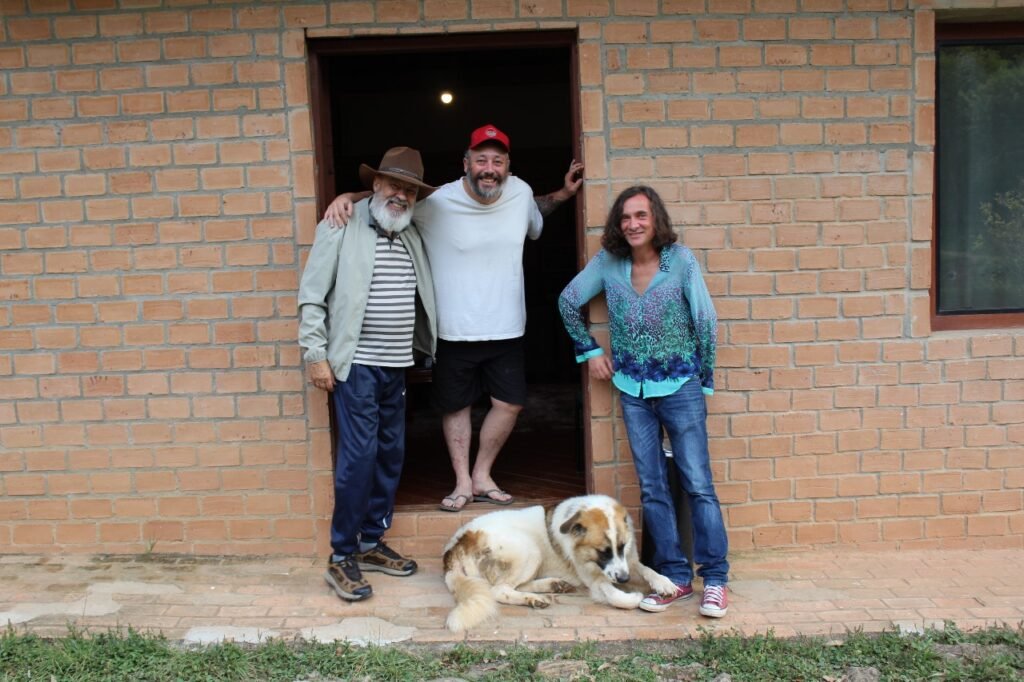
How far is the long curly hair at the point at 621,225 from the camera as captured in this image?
402 centimetres

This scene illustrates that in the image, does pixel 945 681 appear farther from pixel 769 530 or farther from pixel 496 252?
pixel 496 252

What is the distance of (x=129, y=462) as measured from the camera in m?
4.55

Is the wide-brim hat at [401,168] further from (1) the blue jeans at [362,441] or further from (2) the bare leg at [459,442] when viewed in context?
(2) the bare leg at [459,442]

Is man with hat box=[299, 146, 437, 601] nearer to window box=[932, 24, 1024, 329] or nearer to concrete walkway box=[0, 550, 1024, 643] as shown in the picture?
concrete walkway box=[0, 550, 1024, 643]

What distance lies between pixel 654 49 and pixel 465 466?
8.33 ft

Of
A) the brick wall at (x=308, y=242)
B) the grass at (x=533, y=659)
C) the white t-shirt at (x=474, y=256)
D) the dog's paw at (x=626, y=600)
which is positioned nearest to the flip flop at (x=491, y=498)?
the brick wall at (x=308, y=242)

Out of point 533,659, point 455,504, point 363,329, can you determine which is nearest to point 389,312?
point 363,329

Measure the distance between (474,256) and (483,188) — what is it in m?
0.38

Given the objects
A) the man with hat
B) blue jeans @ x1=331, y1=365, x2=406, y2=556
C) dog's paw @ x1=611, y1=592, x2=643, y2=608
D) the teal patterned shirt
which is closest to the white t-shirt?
the man with hat

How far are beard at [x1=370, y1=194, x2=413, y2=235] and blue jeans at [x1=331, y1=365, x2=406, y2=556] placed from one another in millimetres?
712

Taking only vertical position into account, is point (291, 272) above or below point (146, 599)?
above

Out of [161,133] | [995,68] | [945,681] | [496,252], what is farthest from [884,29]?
[161,133]

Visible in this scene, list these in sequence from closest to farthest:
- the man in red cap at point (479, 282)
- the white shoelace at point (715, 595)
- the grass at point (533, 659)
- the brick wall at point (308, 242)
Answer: the grass at point (533, 659)
the white shoelace at point (715, 595)
the brick wall at point (308, 242)
the man in red cap at point (479, 282)

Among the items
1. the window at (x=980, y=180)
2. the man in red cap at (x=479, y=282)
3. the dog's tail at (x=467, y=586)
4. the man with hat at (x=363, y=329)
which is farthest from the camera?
the window at (x=980, y=180)
